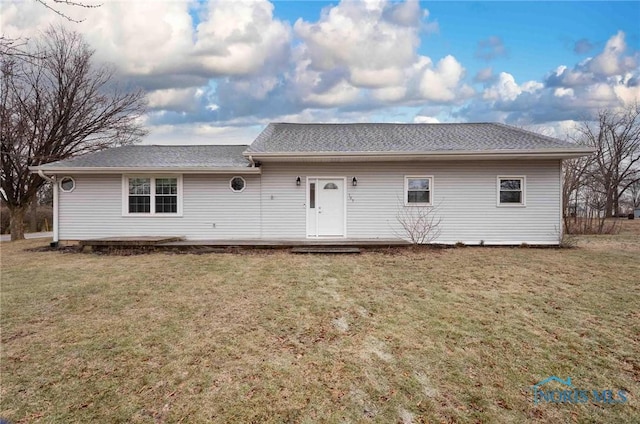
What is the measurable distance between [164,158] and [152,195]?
1.36 m

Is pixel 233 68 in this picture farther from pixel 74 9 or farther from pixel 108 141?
pixel 74 9

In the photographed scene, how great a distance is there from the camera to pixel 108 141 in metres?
16.9

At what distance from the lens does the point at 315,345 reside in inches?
151

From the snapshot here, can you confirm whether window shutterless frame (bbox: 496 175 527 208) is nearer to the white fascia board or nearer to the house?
the house

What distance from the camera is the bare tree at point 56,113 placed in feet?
46.4

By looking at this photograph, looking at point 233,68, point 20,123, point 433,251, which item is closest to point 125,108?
point 20,123

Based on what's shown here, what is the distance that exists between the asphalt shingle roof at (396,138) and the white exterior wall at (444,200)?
548mm

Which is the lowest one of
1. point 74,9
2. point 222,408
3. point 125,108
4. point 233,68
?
point 222,408

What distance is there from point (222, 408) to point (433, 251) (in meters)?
7.87

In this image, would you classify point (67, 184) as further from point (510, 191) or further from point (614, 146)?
point (614, 146)

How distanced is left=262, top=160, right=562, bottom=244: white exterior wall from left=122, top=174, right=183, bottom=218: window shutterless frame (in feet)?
8.97

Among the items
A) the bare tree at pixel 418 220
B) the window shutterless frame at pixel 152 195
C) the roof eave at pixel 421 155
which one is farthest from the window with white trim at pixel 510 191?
the window shutterless frame at pixel 152 195

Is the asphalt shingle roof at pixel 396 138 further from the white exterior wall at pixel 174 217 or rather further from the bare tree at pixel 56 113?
the bare tree at pixel 56 113

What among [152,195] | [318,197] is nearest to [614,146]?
Result: [318,197]
